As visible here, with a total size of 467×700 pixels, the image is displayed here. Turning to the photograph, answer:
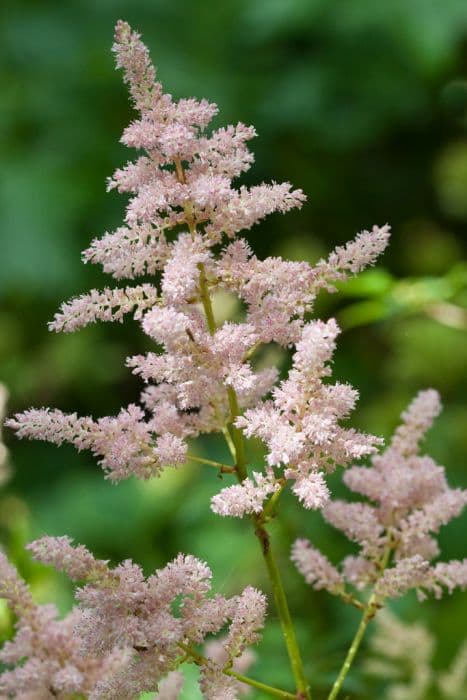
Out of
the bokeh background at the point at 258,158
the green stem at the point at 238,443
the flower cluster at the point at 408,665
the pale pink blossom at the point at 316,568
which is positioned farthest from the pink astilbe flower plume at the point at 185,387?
the bokeh background at the point at 258,158

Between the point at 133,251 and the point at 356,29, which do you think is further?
the point at 356,29

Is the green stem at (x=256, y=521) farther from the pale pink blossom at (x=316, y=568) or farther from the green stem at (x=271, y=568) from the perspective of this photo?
the pale pink blossom at (x=316, y=568)

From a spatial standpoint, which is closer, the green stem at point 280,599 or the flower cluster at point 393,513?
the green stem at point 280,599

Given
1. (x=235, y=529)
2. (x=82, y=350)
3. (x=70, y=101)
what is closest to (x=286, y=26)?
(x=70, y=101)

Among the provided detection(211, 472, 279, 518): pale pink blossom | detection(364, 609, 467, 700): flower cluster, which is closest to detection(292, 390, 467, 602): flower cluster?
detection(211, 472, 279, 518): pale pink blossom

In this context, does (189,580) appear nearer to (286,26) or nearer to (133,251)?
(133,251)

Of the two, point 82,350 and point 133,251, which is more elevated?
point 82,350
